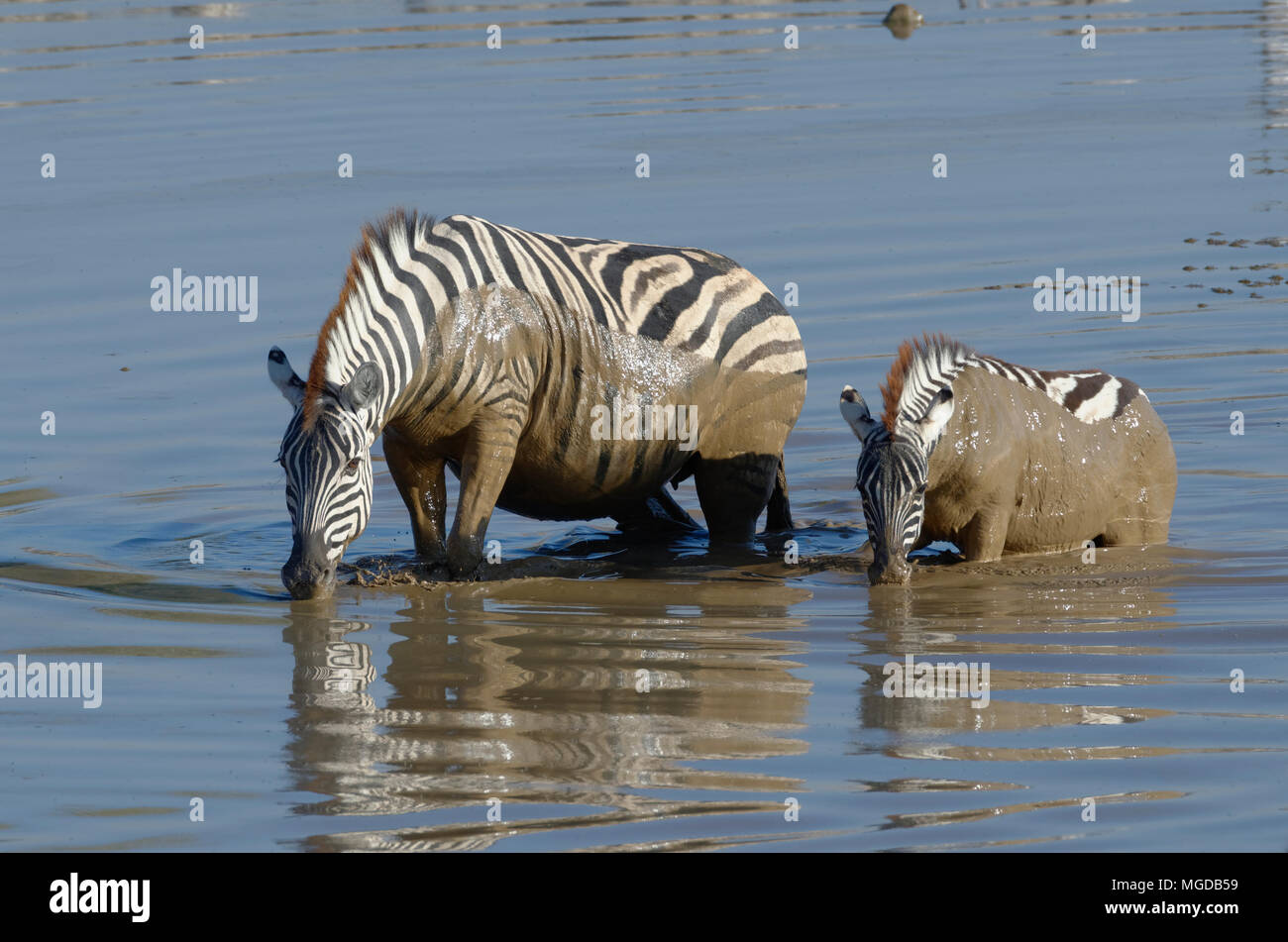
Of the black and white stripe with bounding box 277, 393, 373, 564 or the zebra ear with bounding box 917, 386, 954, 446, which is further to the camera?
the zebra ear with bounding box 917, 386, 954, 446

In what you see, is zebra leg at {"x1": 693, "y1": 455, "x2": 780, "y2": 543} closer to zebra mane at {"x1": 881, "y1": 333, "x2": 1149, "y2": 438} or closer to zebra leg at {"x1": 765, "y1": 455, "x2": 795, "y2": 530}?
zebra leg at {"x1": 765, "y1": 455, "x2": 795, "y2": 530}

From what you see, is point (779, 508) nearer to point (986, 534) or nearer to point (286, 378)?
point (986, 534)

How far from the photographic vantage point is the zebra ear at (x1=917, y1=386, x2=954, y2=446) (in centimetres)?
1033

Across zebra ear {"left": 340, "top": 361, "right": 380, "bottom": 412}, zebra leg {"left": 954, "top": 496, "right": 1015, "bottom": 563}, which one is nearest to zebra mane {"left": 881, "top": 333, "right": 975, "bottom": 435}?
zebra leg {"left": 954, "top": 496, "right": 1015, "bottom": 563}

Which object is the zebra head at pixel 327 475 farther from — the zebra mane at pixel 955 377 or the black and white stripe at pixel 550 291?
the zebra mane at pixel 955 377

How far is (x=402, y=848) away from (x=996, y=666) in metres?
3.53

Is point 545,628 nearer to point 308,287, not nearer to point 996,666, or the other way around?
point 996,666

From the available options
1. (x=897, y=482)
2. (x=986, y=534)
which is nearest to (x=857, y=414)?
(x=897, y=482)

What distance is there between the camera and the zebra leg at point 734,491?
11922mm

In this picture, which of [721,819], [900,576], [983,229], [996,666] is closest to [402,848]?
[721,819]

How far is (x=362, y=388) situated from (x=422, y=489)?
1.49m

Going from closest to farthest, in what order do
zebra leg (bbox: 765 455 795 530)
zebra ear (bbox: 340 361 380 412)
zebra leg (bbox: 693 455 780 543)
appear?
1. zebra ear (bbox: 340 361 380 412)
2. zebra leg (bbox: 693 455 780 543)
3. zebra leg (bbox: 765 455 795 530)

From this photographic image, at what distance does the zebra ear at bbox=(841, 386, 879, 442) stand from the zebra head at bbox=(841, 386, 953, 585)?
78 mm

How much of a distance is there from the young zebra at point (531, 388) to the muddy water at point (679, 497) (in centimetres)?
50
